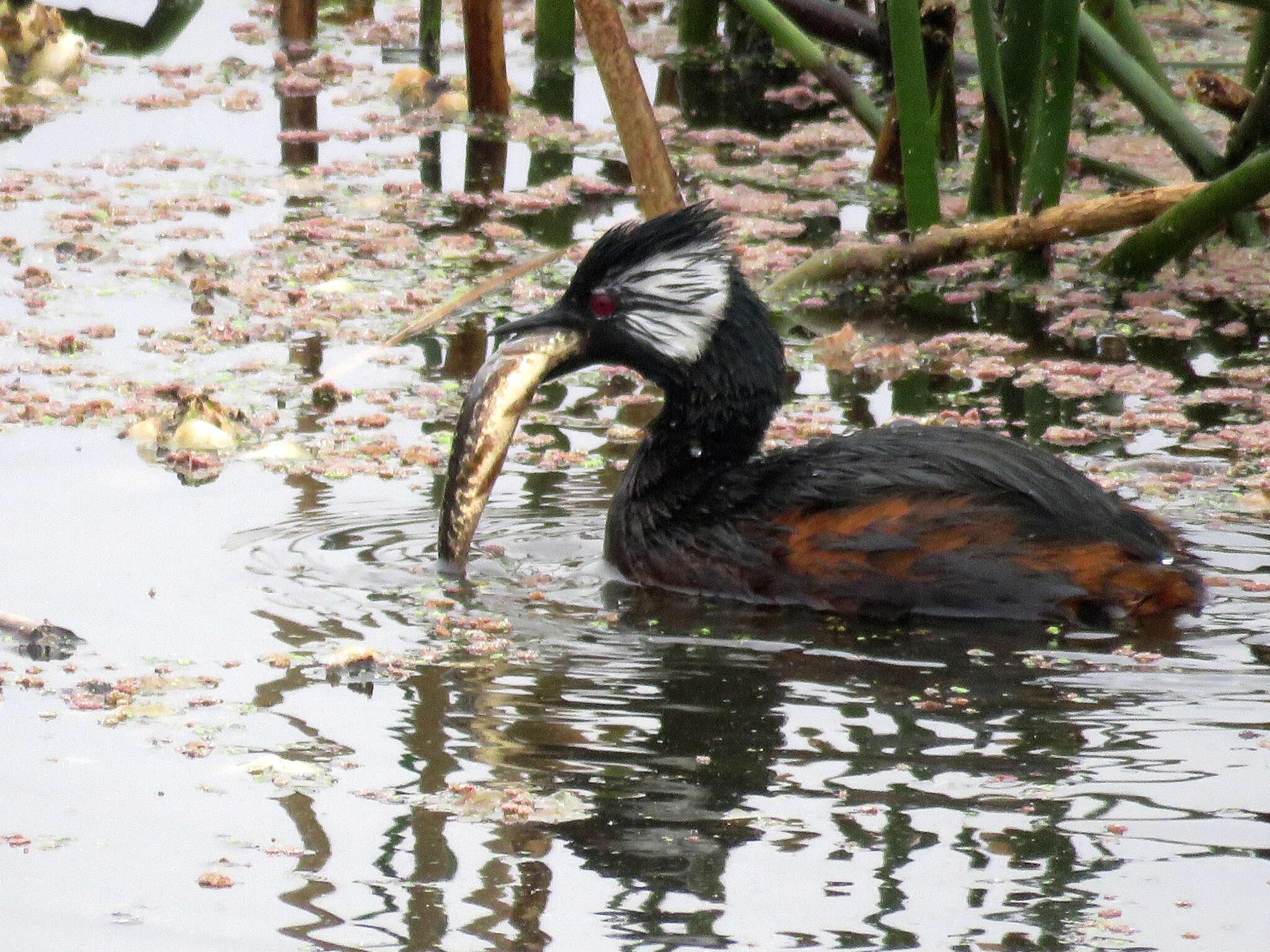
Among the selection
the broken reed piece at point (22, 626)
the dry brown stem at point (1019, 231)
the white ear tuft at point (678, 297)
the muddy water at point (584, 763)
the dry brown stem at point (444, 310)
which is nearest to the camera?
the muddy water at point (584, 763)

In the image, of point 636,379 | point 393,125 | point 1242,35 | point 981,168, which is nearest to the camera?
point 636,379

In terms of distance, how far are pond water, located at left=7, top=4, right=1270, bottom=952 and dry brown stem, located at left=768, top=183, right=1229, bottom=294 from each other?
0.81 meters

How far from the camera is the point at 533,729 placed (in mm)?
4566

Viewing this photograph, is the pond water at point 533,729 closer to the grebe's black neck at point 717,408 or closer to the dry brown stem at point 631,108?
the grebe's black neck at point 717,408

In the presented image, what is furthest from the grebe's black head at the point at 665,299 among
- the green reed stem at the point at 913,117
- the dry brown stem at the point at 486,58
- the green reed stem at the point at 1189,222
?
the dry brown stem at the point at 486,58

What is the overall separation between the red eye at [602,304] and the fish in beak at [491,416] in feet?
0.27

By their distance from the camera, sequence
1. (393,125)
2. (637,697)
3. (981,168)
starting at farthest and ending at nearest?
(393,125) → (981,168) → (637,697)

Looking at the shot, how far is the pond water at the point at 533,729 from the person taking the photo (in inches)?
146

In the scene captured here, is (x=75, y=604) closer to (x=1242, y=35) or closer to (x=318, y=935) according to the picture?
(x=318, y=935)

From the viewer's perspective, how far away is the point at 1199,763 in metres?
4.40

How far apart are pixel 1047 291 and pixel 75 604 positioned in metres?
4.33

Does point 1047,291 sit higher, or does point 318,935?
point 1047,291

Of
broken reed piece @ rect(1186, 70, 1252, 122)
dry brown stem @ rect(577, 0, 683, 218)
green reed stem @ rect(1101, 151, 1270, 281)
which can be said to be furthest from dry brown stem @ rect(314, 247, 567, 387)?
broken reed piece @ rect(1186, 70, 1252, 122)

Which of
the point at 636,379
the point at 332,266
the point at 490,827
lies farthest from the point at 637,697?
the point at 332,266
